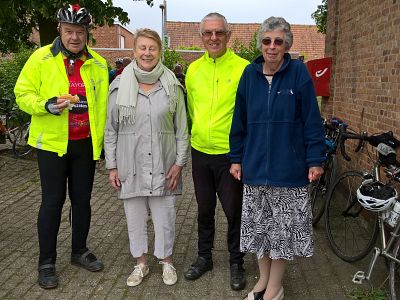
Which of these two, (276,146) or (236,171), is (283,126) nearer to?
(276,146)

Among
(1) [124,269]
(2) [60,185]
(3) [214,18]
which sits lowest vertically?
(1) [124,269]

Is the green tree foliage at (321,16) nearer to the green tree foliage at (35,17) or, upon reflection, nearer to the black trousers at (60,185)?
the green tree foliage at (35,17)

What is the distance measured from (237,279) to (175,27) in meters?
36.7

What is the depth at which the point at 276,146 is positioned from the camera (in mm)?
3029

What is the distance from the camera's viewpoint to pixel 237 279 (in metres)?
3.72

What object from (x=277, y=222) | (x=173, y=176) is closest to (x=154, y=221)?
(x=173, y=176)

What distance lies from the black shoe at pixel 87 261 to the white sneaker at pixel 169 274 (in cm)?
59

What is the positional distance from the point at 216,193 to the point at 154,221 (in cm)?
56

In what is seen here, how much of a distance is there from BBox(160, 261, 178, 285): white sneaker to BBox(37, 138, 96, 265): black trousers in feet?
2.71

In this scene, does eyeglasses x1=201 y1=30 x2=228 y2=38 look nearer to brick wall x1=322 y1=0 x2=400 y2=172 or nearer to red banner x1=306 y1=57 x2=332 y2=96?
brick wall x1=322 y1=0 x2=400 y2=172

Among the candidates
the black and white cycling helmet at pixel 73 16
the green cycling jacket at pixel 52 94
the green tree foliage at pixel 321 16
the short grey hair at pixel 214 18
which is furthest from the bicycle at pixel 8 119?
the green tree foliage at pixel 321 16

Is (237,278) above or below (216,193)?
below

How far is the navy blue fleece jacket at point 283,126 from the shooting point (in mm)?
2977

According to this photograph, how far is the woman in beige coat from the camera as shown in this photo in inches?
134
